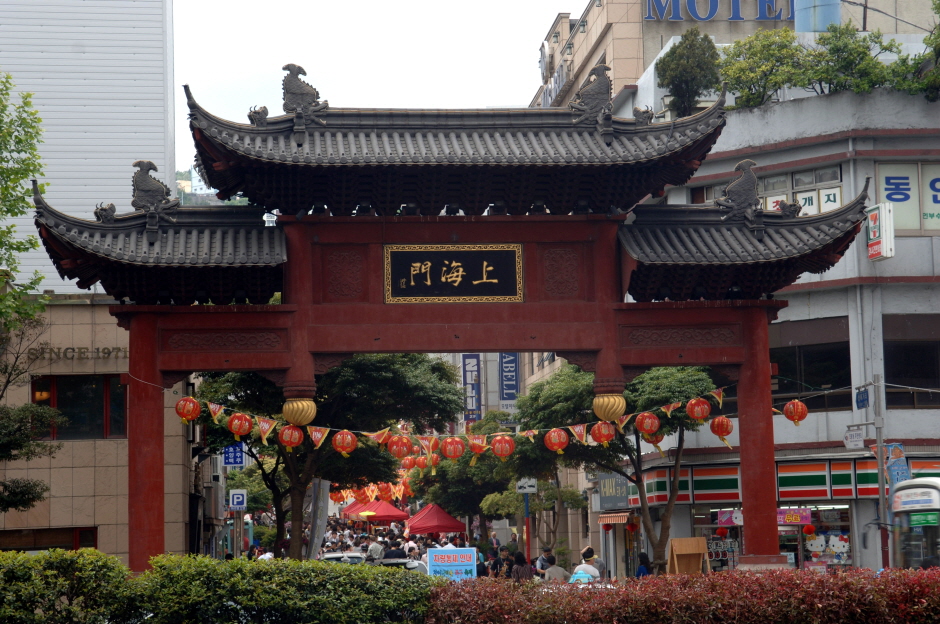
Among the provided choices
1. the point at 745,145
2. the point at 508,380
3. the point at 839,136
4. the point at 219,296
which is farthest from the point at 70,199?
the point at 508,380

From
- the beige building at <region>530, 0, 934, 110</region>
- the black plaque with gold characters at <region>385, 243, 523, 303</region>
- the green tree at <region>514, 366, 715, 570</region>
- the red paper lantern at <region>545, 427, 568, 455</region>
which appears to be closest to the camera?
the black plaque with gold characters at <region>385, 243, 523, 303</region>

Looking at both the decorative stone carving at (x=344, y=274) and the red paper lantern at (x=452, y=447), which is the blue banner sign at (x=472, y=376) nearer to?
the red paper lantern at (x=452, y=447)

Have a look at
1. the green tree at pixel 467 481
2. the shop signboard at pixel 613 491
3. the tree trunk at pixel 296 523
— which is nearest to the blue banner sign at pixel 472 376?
the green tree at pixel 467 481

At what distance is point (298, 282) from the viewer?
58.2 ft

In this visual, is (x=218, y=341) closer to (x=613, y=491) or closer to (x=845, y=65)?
(x=845, y=65)

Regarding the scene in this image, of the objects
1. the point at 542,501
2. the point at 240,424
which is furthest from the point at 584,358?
the point at 542,501

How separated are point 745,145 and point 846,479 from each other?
9.52m

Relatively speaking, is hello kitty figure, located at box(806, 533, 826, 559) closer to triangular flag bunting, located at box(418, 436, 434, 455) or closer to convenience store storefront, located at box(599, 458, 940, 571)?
convenience store storefront, located at box(599, 458, 940, 571)

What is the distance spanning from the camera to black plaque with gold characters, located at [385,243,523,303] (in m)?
17.9

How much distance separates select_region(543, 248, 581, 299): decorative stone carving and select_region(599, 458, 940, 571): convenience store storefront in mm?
10621

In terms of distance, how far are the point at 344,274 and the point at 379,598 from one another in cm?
615

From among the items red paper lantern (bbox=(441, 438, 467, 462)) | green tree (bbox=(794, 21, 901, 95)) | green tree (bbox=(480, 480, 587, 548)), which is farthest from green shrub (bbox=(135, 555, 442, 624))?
green tree (bbox=(480, 480, 587, 548))

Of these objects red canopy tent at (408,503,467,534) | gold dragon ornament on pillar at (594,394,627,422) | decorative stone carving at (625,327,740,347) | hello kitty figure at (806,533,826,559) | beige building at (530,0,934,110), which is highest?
beige building at (530,0,934,110)

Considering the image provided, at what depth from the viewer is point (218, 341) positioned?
1755 cm
